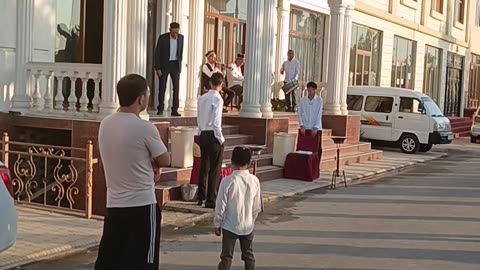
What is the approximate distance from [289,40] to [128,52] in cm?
1101

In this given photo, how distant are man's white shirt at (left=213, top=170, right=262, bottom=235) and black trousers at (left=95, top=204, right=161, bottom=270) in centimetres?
147

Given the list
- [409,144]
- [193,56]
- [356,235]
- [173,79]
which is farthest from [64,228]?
[409,144]

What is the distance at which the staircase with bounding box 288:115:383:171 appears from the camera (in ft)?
52.0

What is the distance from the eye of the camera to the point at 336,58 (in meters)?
18.7

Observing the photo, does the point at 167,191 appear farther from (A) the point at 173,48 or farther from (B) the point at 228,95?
(B) the point at 228,95

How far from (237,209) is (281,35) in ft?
48.2

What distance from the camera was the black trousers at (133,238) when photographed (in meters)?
4.57

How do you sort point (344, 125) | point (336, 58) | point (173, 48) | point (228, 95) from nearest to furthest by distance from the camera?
point (173, 48)
point (228, 95)
point (344, 125)
point (336, 58)

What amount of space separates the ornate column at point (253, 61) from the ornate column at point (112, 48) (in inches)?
169

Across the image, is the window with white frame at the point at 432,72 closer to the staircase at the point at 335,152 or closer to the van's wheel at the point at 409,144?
the van's wheel at the point at 409,144

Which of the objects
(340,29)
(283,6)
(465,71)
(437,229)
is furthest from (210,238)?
(465,71)

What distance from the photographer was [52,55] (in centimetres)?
1213

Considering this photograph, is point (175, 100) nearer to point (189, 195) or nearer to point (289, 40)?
point (189, 195)

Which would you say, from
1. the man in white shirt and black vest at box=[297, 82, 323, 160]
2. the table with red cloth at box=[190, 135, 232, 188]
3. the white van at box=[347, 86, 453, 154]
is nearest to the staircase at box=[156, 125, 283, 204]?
the table with red cloth at box=[190, 135, 232, 188]
